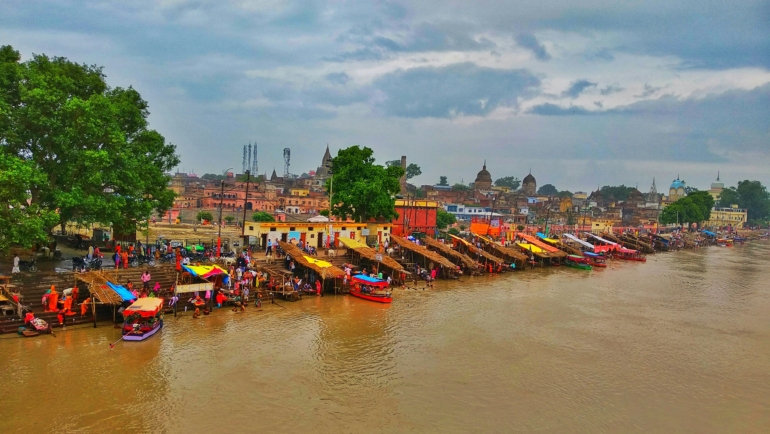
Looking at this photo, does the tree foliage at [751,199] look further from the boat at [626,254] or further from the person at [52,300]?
the person at [52,300]

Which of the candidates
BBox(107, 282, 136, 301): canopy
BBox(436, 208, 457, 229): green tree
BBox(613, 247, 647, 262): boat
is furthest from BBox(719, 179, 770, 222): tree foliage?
BBox(107, 282, 136, 301): canopy

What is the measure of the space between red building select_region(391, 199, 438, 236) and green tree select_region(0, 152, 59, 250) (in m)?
27.5

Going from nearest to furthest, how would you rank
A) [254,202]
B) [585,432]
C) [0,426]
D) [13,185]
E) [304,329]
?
1. [0,426]
2. [585,432]
3. [13,185]
4. [304,329]
5. [254,202]

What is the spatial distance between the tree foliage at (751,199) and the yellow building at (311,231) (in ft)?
402

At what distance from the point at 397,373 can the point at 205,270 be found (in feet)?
32.3

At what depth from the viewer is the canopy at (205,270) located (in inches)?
786

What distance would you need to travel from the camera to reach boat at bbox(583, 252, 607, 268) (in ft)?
139

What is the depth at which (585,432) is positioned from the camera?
478 inches

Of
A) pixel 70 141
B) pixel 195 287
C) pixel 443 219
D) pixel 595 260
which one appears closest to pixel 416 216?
pixel 595 260

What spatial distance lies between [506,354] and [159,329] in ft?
39.4

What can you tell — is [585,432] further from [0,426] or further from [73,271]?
[73,271]

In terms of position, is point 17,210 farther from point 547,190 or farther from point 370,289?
point 547,190

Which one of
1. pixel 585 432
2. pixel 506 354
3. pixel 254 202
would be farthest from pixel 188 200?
pixel 585 432

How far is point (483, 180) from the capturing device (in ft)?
396
